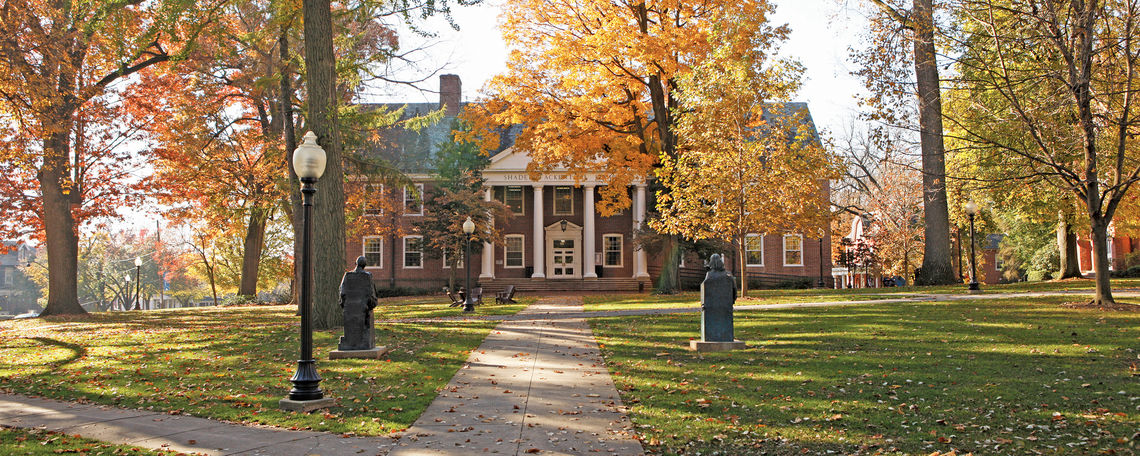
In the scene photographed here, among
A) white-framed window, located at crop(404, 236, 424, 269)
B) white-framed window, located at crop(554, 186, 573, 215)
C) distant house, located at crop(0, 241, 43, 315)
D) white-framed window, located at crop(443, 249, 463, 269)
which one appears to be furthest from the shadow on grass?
distant house, located at crop(0, 241, 43, 315)

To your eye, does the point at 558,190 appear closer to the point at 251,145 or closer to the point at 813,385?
the point at 251,145

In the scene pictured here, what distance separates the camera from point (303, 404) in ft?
25.5

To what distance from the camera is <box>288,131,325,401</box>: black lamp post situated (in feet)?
26.1

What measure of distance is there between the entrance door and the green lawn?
1434 inches

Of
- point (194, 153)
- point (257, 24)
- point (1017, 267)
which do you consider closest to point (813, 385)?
point (257, 24)

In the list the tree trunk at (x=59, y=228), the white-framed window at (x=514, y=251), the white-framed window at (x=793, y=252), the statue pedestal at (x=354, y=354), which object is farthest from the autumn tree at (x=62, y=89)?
the white-framed window at (x=793, y=252)

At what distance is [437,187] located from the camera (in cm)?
3691

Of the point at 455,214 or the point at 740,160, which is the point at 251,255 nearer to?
the point at 455,214

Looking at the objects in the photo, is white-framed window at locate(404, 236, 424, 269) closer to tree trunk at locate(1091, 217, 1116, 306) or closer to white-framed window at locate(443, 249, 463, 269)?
white-framed window at locate(443, 249, 463, 269)

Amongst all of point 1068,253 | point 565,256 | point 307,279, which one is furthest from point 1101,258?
point 565,256

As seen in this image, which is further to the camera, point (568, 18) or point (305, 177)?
point (568, 18)

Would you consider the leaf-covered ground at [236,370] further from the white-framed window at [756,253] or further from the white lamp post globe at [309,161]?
the white-framed window at [756,253]

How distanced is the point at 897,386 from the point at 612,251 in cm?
3523

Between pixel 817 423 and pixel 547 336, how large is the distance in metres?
8.36
